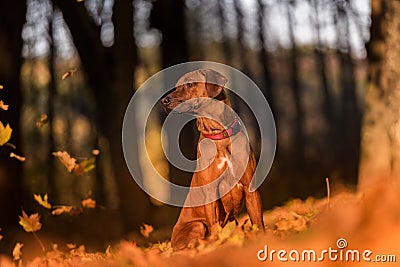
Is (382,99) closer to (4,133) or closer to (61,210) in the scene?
(61,210)

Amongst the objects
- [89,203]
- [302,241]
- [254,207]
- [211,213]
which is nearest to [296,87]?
[254,207]

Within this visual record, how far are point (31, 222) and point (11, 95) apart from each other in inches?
35.6

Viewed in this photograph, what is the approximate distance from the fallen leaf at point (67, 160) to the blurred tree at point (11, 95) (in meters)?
Result: 0.30

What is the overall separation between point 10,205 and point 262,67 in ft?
6.18

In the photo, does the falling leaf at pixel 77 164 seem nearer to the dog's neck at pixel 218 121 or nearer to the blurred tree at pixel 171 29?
the blurred tree at pixel 171 29

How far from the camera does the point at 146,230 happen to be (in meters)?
3.17

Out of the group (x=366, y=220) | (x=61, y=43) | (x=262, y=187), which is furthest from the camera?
(x=61, y=43)

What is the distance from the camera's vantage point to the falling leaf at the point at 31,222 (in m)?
3.37

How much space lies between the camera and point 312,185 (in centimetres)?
293

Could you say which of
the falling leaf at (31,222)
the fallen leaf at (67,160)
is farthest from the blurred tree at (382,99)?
the falling leaf at (31,222)

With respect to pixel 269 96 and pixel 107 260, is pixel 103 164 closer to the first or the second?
pixel 107 260

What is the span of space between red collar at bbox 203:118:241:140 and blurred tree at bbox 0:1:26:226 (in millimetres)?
1636

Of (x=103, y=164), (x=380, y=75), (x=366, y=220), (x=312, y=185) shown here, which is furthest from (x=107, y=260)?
(x=380, y=75)

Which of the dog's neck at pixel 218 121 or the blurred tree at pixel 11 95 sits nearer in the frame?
the dog's neck at pixel 218 121
